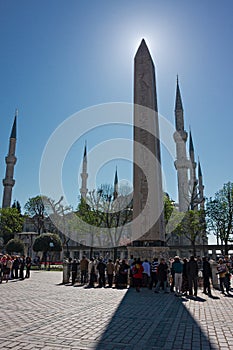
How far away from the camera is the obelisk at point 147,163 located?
16.0 meters

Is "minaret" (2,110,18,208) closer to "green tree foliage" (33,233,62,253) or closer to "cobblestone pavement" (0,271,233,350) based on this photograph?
"green tree foliage" (33,233,62,253)

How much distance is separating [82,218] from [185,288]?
3143 centimetres

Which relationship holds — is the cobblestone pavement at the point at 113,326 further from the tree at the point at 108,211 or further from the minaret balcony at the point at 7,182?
the minaret balcony at the point at 7,182

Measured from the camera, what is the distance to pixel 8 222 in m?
52.5

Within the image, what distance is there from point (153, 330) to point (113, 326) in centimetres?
Result: 83

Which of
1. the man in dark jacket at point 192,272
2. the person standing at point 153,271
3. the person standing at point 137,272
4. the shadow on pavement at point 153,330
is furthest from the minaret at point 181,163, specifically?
the shadow on pavement at point 153,330

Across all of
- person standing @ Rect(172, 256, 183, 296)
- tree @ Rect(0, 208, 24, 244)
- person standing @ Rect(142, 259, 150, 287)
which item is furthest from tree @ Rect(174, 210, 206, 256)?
tree @ Rect(0, 208, 24, 244)

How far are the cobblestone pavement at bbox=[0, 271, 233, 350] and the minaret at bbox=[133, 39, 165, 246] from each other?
20.2 ft

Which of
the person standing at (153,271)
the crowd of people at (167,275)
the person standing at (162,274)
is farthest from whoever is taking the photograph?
the person standing at (153,271)

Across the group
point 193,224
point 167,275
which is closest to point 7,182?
point 193,224

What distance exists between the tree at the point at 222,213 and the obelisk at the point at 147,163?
20931 millimetres

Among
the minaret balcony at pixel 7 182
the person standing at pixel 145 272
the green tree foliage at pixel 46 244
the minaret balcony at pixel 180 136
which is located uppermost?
the minaret balcony at pixel 180 136

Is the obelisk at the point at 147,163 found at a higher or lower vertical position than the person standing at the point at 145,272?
higher

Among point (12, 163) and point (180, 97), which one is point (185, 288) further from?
point (12, 163)
